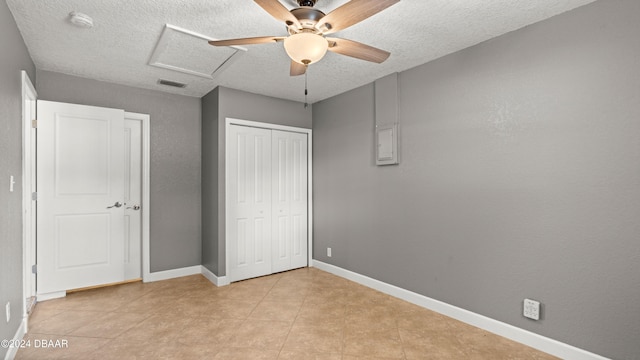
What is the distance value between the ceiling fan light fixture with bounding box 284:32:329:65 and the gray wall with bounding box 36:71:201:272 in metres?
2.85

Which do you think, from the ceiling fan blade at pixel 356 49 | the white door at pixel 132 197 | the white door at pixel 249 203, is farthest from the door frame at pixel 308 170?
the ceiling fan blade at pixel 356 49

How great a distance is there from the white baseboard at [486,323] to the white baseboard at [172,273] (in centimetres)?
213

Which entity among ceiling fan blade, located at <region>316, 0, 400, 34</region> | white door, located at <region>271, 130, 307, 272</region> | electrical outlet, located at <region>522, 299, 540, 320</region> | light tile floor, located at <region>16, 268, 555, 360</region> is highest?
ceiling fan blade, located at <region>316, 0, 400, 34</region>

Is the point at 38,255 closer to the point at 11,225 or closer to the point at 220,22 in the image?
the point at 11,225

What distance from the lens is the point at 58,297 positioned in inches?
129

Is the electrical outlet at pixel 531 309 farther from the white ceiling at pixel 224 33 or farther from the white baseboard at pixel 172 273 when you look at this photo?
the white baseboard at pixel 172 273

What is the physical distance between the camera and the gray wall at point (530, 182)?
6.55ft

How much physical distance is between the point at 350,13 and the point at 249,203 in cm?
289

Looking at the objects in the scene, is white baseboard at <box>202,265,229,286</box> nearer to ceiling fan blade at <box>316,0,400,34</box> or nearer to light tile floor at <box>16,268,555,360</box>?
light tile floor at <box>16,268,555,360</box>

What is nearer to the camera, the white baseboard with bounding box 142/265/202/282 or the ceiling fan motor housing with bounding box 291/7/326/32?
the ceiling fan motor housing with bounding box 291/7/326/32

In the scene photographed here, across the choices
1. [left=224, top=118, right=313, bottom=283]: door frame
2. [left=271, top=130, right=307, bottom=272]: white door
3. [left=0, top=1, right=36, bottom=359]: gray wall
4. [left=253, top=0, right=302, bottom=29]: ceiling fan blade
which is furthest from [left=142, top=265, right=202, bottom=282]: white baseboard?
[left=253, top=0, right=302, bottom=29]: ceiling fan blade

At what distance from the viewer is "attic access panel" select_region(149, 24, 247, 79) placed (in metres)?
2.57

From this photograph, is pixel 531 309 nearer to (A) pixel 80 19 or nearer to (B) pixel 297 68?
(B) pixel 297 68

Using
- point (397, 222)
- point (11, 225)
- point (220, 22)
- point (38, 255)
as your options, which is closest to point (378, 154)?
point (397, 222)
